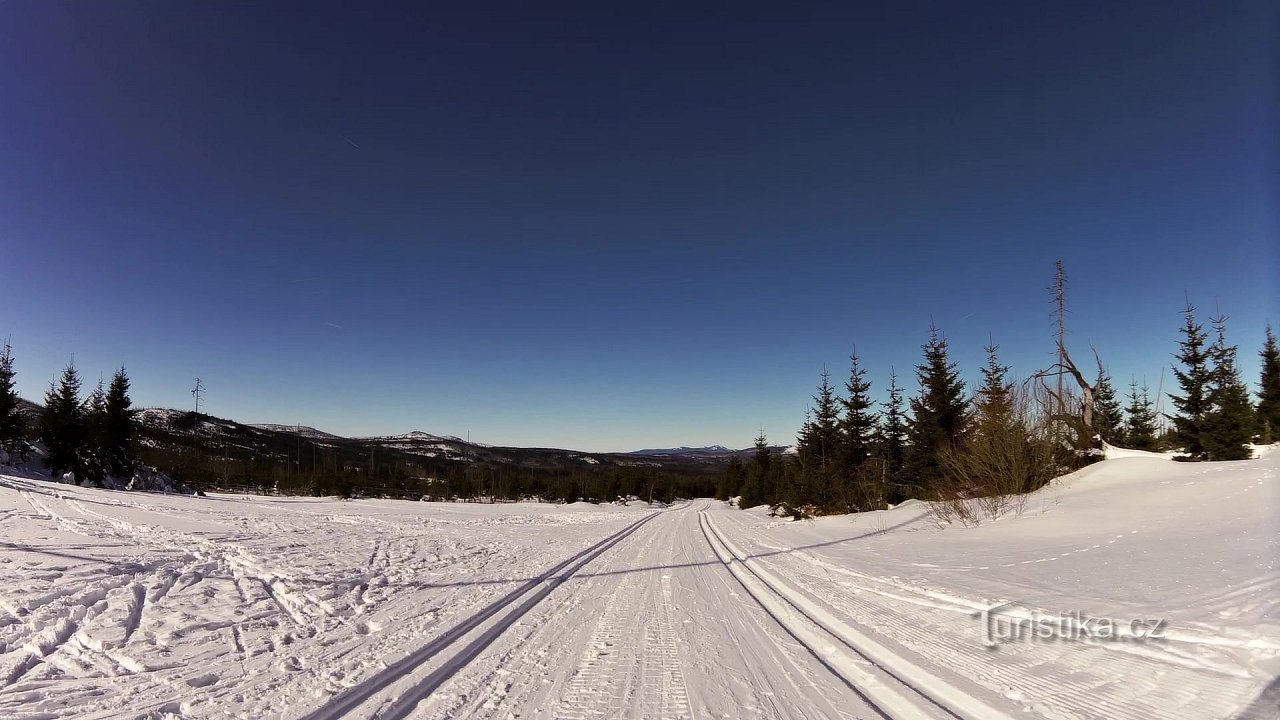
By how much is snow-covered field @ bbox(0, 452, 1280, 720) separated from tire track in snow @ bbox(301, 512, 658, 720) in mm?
26

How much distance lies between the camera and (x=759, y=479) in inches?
1833

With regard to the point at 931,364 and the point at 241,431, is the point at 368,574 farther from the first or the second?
the point at 241,431

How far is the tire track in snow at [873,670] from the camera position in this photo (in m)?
3.60

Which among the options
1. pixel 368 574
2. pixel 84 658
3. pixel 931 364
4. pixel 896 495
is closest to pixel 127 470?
pixel 368 574

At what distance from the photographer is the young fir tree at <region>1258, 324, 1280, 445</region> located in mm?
23328

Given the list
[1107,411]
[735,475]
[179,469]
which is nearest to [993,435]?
[1107,411]

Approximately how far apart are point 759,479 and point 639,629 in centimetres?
4316

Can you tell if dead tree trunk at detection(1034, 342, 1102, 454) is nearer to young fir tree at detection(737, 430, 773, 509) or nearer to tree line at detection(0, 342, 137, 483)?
young fir tree at detection(737, 430, 773, 509)

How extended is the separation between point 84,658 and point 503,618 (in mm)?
3708

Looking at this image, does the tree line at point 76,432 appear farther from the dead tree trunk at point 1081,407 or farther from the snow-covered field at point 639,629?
the dead tree trunk at point 1081,407

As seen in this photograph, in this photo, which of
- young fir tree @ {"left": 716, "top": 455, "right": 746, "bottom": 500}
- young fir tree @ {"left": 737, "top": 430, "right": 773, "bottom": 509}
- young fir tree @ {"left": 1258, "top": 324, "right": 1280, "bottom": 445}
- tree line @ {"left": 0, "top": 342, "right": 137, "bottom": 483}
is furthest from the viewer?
young fir tree @ {"left": 716, "top": 455, "right": 746, "bottom": 500}

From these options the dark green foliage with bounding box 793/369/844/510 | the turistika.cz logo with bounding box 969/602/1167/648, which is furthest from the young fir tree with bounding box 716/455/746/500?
the turistika.cz logo with bounding box 969/602/1167/648

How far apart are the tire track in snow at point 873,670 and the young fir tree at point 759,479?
1607 inches

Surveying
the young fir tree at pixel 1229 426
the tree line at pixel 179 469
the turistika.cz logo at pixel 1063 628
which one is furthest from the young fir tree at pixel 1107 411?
the tree line at pixel 179 469
